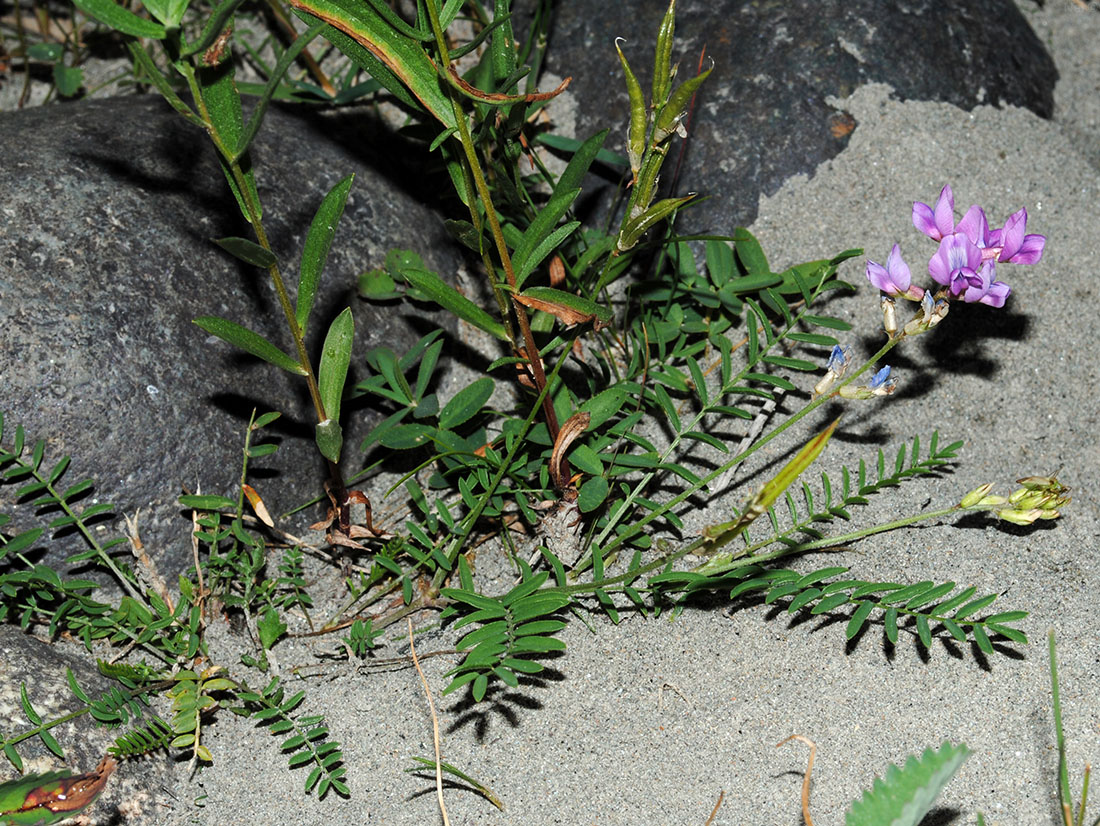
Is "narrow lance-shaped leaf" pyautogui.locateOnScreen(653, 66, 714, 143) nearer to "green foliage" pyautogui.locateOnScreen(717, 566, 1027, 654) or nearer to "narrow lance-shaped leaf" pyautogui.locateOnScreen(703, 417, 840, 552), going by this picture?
"narrow lance-shaped leaf" pyautogui.locateOnScreen(703, 417, 840, 552)

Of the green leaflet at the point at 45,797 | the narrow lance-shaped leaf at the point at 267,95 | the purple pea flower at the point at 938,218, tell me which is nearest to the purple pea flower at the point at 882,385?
the purple pea flower at the point at 938,218

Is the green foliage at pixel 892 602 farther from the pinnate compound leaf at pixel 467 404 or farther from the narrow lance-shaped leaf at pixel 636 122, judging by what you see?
the narrow lance-shaped leaf at pixel 636 122

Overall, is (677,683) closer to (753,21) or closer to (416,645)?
(416,645)

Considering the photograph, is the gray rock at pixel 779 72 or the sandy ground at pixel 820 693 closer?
the sandy ground at pixel 820 693

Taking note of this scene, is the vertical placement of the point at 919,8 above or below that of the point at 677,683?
above

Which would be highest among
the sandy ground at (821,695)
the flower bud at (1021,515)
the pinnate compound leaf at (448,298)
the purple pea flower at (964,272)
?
the purple pea flower at (964,272)

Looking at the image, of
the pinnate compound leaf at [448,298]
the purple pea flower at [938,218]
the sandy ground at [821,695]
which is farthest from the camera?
the purple pea flower at [938,218]

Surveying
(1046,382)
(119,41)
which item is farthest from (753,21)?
(119,41)
